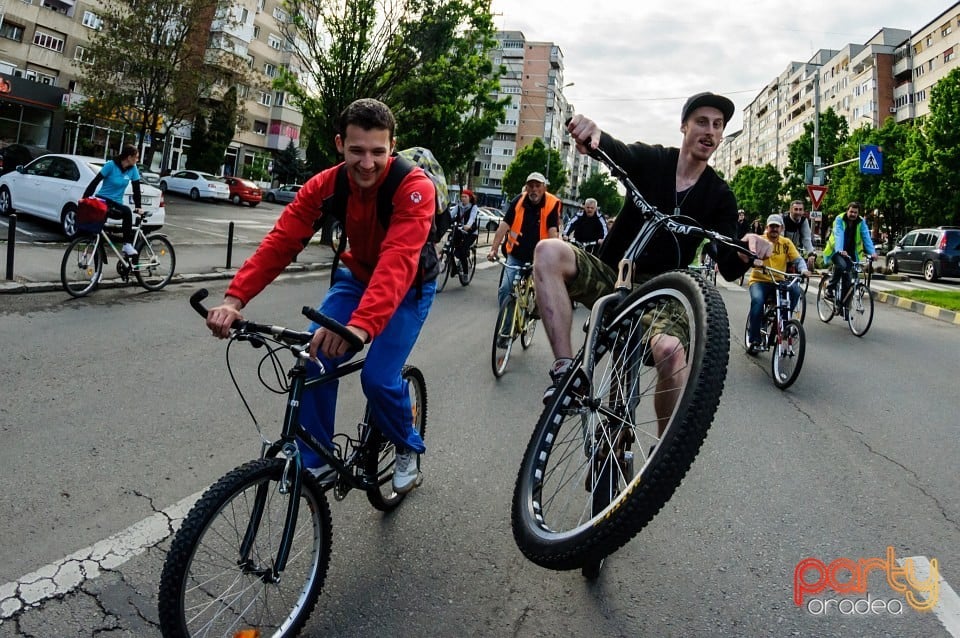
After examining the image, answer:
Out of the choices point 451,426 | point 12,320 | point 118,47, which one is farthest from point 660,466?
point 118,47

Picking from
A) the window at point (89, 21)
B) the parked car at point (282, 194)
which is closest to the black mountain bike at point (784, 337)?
the parked car at point (282, 194)

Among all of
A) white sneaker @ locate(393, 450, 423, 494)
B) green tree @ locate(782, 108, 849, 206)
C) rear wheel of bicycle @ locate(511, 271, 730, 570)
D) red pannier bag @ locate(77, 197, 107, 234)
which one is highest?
green tree @ locate(782, 108, 849, 206)

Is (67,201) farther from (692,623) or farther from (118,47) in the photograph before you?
(118,47)

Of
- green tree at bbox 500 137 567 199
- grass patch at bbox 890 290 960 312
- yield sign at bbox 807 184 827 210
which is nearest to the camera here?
grass patch at bbox 890 290 960 312

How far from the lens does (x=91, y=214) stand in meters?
8.78

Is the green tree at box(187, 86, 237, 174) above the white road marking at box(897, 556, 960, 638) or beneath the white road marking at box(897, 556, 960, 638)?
above

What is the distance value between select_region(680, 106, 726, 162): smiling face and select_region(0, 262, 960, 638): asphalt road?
1.79 m

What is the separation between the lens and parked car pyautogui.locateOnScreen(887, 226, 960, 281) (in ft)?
79.3

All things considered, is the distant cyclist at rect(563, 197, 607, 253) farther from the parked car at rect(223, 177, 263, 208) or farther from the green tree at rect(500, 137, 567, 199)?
the green tree at rect(500, 137, 567, 199)

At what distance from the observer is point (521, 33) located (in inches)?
4801

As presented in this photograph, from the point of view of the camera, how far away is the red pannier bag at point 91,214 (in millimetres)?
8758

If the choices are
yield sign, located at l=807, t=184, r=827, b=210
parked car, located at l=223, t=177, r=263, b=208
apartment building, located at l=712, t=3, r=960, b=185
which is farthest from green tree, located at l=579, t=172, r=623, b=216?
yield sign, located at l=807, t=184, r=827, b=210

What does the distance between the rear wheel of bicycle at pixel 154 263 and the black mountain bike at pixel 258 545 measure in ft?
26.9

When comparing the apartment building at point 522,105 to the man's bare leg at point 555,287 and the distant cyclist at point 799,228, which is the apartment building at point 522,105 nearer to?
the distant cyclist at point 799,228
